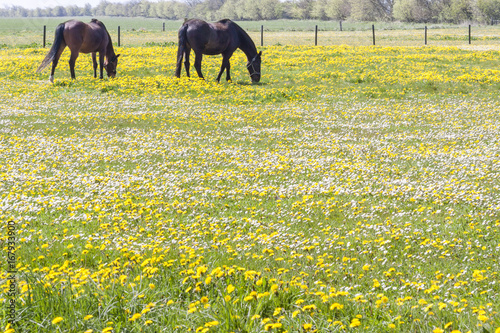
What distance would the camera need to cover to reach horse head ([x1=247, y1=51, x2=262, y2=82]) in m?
25.7

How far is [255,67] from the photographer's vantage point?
26.0 meters

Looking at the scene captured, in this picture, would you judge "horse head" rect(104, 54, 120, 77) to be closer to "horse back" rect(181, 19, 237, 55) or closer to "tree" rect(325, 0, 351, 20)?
"horse back" rect(181, 19, 237, 55)

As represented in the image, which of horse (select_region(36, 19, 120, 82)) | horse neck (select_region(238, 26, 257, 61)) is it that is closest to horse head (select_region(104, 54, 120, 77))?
horse (select_region(36, 19, 120, 82))

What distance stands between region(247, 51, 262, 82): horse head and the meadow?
5.32 meters

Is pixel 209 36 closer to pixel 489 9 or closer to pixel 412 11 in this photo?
pixel 489 9

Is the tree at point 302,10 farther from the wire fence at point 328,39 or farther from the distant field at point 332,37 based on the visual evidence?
the wire fence at point 328,39

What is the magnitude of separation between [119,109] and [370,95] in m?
12.6

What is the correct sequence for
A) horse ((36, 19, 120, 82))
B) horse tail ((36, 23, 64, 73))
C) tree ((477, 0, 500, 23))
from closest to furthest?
horse tail ((36, 23, 64, 73)) < horse ((36, 19, 120, 82)) < tree ((477, 0, 500, 23))

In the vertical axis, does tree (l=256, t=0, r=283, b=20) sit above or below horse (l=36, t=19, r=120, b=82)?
above

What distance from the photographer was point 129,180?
→ 976cm

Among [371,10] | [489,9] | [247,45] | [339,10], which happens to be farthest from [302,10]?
[247,45]

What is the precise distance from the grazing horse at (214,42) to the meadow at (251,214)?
4362 millimetres

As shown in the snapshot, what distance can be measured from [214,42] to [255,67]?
292cm

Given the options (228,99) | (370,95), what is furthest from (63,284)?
(370,95)
